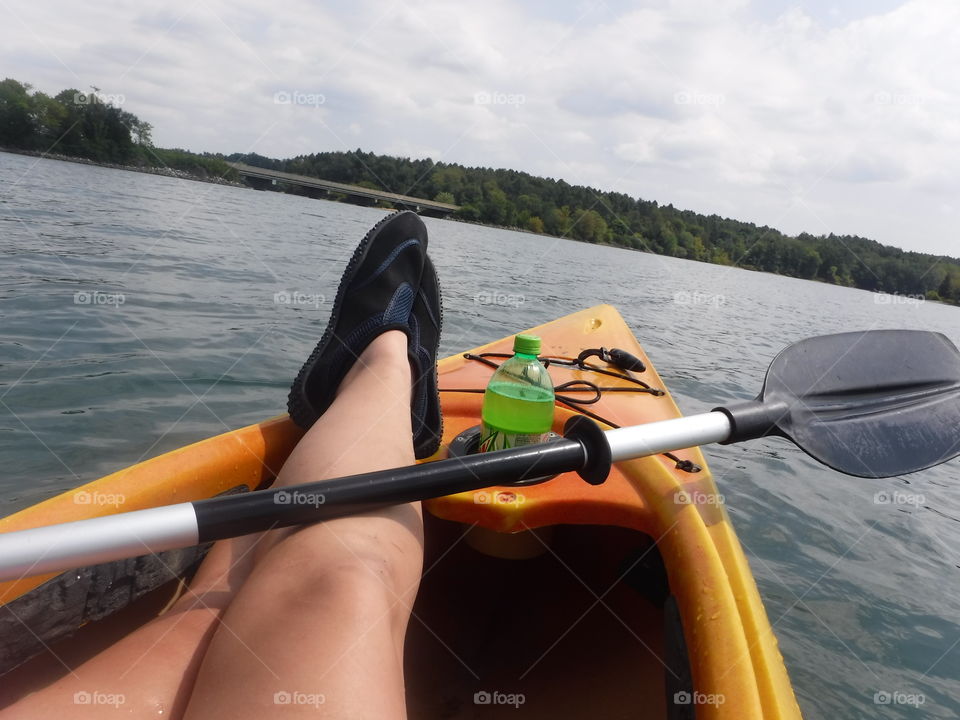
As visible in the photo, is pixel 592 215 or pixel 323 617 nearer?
pixel 323 617

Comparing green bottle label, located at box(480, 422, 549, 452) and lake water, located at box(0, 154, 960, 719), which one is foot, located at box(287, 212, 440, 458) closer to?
green bottle label, located at box(480, 422, 549, 452)

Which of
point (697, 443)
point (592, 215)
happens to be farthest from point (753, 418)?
point (592, 215)

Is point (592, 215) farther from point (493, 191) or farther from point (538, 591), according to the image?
point (538, 591)

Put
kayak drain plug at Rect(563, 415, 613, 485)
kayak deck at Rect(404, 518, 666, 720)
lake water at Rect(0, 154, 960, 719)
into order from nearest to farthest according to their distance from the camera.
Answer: kayak drain plug at Rect(563, 415, 613, 485)
kayak deck at Rect(404, 518, 666, 720)
lake water at Rect(0, 154, 960, 719)

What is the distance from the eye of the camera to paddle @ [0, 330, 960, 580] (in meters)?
0.94

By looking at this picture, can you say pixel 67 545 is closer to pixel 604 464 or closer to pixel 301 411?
pixel 301 411

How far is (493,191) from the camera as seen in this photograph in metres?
29.5

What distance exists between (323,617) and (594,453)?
67 centimetres

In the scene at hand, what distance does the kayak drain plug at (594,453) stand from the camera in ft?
4.30

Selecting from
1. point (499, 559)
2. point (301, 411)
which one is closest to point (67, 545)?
point (301, 411)

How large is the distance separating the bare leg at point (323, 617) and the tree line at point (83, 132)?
33.2m

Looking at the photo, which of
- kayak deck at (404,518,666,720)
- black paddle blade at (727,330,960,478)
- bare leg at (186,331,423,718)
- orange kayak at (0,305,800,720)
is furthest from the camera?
black paddle blade at (727,330,960,478)

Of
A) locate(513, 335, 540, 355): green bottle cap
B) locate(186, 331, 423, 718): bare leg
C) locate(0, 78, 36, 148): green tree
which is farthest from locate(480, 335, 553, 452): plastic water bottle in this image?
locate(0, 78, 36, 148): green tree

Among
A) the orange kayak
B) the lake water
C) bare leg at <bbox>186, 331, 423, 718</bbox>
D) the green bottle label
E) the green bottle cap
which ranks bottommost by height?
the lake water
